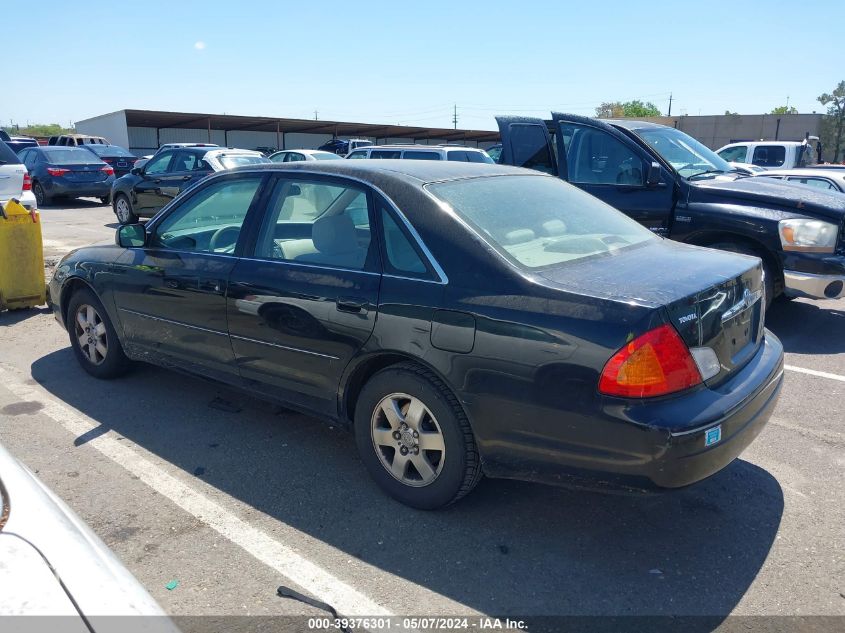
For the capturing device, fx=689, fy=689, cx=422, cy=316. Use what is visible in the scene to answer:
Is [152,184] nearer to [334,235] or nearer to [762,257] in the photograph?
[334,235]

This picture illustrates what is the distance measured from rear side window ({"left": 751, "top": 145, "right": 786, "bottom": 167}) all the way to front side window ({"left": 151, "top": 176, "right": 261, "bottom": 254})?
592 inches

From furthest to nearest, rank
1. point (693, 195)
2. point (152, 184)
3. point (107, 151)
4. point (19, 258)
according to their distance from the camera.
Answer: point (107, 151) < point (152, 184) < point (19, 258) < point (693, 195)

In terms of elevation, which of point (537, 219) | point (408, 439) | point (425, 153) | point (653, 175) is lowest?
point (408, 439)

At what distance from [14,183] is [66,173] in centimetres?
1114

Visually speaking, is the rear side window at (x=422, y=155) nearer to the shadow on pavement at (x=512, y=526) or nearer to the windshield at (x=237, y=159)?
the windshield at (x=237, y=159)

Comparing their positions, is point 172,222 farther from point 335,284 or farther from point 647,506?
point 647,506

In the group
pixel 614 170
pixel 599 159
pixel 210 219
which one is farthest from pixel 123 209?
pixel 210 219

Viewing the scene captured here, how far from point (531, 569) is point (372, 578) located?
0.69 metres

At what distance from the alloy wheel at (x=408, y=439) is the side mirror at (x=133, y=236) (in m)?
2.32

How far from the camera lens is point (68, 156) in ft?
60.5

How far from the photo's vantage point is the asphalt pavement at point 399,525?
9.23 feet

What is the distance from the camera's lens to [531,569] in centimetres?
300

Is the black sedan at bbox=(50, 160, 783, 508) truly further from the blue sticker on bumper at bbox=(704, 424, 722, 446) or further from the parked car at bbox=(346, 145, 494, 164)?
the parked car at bbox=(346, 145, 494, 164)

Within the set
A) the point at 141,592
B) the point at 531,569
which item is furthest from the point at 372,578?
the point at 141,592
